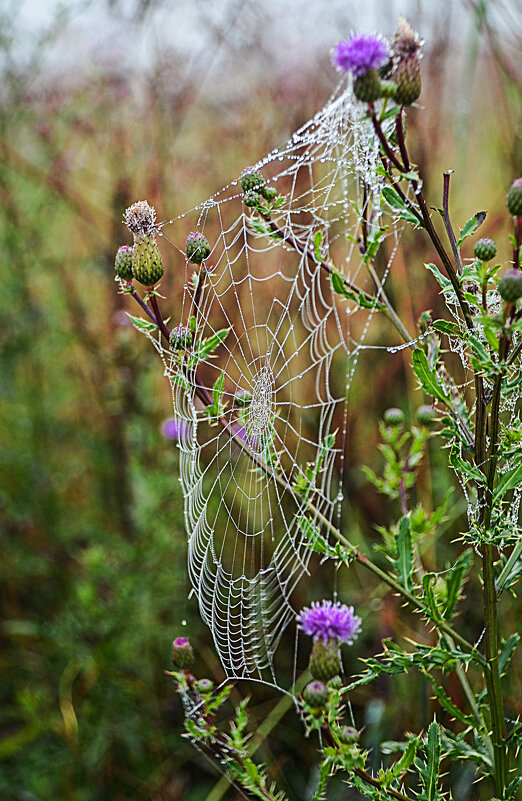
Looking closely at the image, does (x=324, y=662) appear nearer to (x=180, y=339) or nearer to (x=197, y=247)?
(x=180, y=339)

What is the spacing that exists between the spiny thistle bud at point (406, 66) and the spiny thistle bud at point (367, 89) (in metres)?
0.02

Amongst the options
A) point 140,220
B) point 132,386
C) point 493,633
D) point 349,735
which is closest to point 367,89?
point 140,220

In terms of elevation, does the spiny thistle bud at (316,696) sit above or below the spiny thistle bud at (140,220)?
below

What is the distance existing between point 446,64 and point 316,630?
5.98 ft

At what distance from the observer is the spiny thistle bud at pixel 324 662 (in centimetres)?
98

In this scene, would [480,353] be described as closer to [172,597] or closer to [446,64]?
[172,597]

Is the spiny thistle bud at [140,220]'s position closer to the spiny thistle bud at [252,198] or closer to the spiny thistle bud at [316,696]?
the spiny thistle bud at [252,198]

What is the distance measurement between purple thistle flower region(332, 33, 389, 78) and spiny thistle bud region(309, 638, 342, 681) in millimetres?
702

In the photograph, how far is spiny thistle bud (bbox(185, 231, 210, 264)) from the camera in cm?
99

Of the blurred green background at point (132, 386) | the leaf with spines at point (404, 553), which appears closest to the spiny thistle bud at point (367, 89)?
the leaf with spines at point (404, 553)

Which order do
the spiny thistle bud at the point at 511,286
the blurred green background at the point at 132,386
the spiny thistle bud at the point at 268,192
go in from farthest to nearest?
the blurred green background at the point at 132,386
the spiny thistle bud at the point at 268,192
the spiny thistle bud at the point at 511,286

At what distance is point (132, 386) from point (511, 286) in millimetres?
1528

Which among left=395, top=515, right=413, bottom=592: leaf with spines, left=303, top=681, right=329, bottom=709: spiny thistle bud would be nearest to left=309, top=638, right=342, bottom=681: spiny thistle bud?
left=303, top=681, right=329, bottom=709: spiny thistle bud

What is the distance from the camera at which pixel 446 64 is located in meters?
2.25
